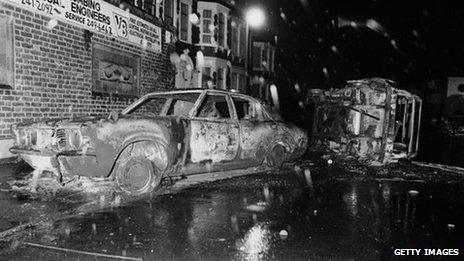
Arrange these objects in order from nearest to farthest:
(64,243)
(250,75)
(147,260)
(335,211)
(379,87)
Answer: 1. (147,260)
2. (64,243)
3. (335,211)
4. (379,87)
5. (250,75)

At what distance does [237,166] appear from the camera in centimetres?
718

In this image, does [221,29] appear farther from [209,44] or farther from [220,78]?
[220,78]

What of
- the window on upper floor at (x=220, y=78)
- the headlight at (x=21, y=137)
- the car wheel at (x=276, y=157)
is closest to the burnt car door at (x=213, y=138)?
the car wheel at (x=276, y=157)

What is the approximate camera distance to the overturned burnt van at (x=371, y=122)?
9.42 meters

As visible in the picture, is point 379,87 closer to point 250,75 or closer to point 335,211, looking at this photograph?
point 335,211

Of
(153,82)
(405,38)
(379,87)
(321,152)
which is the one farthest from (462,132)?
(405,38)

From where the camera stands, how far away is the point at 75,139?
5.40 m

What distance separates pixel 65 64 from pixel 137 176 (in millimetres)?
5036

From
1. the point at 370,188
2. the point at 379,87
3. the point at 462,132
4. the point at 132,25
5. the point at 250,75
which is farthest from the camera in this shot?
the point at 250,75

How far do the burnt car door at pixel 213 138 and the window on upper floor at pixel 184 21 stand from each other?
13.6 meters

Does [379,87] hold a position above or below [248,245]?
above

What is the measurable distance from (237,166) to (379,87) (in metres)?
4.72

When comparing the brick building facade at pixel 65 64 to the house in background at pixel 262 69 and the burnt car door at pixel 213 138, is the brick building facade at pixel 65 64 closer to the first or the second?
the burnt car door at pixel 213 138

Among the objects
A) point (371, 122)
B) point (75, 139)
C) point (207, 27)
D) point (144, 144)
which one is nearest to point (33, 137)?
point (75, 139)
